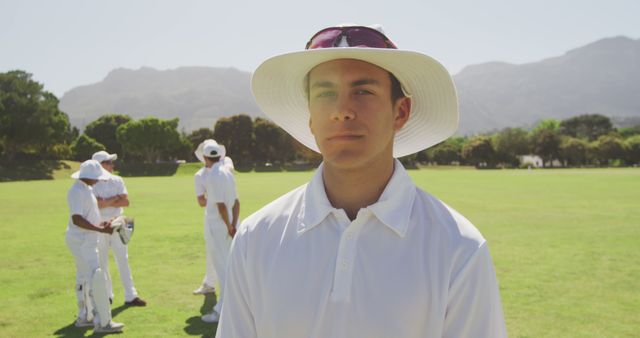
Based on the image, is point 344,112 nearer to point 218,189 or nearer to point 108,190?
point 218,189

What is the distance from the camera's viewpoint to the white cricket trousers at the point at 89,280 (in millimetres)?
7492

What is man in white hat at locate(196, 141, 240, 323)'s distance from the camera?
8.80 m

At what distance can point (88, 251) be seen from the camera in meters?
7.79

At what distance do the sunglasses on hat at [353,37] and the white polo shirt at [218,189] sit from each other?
268 inches

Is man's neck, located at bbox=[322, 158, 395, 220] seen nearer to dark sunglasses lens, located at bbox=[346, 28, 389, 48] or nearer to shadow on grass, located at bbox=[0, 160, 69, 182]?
dark sunglasses lens, located at bbox=[346, 28, 389, 48]

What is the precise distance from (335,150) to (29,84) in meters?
85.0

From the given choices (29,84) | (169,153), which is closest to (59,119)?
(29,84)

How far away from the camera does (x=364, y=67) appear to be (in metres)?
2.18

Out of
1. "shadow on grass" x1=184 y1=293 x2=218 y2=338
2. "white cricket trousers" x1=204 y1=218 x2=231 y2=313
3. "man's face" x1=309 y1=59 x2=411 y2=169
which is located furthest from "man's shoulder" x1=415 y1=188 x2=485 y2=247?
"white cricket trousers" x1=204 y1=218 x2=231 y2=313

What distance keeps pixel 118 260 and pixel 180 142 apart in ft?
288

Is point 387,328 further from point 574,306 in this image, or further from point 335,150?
point 574,306

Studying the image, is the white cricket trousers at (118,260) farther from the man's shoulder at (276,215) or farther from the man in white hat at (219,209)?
the man's shoulder at (276,215)

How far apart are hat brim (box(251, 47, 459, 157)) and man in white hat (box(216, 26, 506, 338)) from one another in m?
0.01

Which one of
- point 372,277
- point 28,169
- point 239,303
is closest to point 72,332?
point 239,303
